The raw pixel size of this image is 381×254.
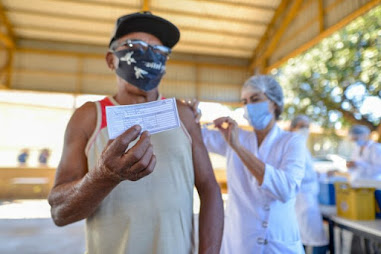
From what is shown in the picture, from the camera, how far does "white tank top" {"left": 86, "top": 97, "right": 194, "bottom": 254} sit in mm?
976

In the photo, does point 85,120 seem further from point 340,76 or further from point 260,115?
point 340,76

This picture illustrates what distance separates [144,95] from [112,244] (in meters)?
0.59

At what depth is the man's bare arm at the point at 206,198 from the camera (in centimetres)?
109

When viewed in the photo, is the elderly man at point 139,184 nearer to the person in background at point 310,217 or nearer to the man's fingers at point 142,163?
the man's fingers at point 142,163

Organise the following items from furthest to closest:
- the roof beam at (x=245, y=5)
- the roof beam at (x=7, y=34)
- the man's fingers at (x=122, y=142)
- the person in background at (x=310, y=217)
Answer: the roof beam at (x=7, y=34) → the roof beam at (x=245, y=5) → the person in background at (x=310, y=217) → the man's fingers at (x=122, y=142)

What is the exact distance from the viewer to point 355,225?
7.75ft

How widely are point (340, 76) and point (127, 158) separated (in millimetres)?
12554

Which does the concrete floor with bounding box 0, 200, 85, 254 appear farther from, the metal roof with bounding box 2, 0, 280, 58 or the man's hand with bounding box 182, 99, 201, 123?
the metal roof with bounding box 2, 0, 280, 58

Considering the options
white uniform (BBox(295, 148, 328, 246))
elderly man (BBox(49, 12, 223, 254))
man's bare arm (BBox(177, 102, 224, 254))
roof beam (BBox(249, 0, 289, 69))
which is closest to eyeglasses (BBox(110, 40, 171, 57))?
elderly man (BBox(49, 12, 223, 254))

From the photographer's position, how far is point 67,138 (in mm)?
1027

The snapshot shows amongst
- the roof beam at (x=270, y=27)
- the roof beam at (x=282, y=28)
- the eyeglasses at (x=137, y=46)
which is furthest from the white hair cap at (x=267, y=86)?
the roof beam at (x=270, y=27)

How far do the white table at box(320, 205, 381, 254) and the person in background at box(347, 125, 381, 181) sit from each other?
225 cm

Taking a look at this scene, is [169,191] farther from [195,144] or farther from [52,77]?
[52,77]

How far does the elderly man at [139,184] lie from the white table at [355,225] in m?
1.73
